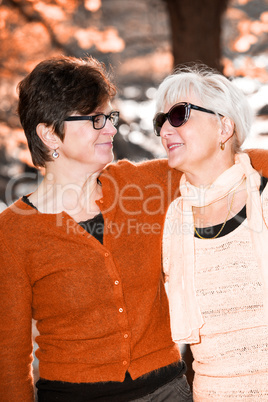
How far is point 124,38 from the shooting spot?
7996 mm

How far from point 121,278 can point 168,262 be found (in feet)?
1.20

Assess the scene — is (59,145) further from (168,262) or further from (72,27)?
(72,27)

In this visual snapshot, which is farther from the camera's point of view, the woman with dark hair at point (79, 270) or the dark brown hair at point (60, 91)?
the dark brown hair at point (60, 91)

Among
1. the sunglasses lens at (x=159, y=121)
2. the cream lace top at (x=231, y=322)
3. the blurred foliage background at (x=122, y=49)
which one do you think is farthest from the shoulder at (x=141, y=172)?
the blurred foliage background at (x=122, y=49)

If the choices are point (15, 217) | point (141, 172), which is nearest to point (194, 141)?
A: point (141, 172)

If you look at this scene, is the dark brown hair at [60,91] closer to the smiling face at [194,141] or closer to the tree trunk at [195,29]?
the smiling face at [194,141]

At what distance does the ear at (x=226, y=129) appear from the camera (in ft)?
8.91

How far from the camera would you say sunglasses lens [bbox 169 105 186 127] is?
2.64 metres

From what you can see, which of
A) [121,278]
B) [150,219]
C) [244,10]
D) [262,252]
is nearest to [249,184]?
[262,252]

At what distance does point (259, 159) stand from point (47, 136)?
1.25 meters

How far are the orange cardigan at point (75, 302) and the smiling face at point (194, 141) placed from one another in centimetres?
47

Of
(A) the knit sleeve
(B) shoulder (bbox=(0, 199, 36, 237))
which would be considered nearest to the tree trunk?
(B) shoulder (bbox=(0, 199, 36, 237))

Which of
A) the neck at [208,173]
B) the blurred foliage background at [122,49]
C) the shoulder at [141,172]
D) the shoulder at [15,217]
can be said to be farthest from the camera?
the blurred foliage background at [122,49]

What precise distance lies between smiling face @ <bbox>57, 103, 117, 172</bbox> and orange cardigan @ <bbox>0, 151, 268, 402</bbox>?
30 cm
